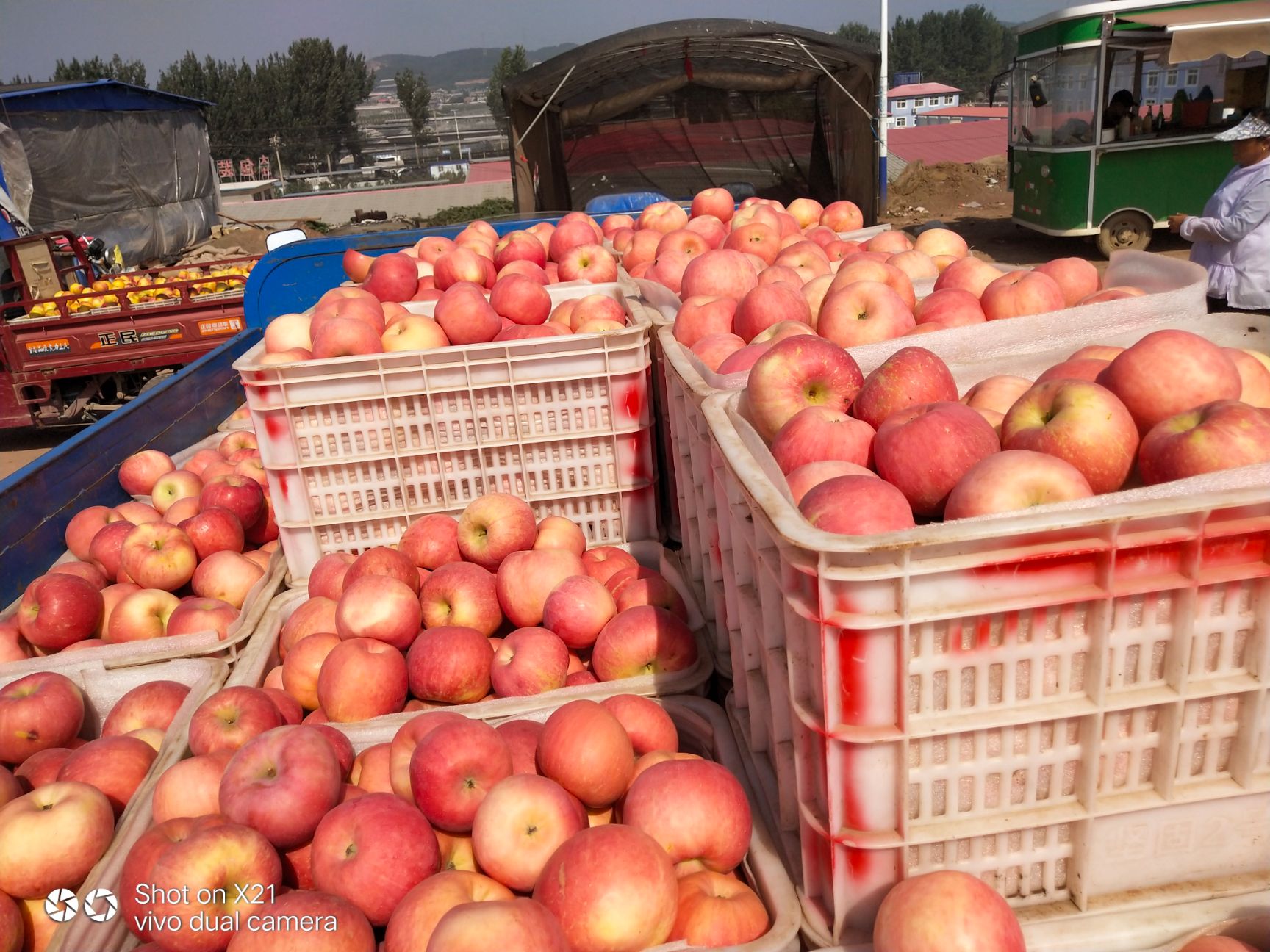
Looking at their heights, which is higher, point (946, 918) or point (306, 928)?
point (946, 918)

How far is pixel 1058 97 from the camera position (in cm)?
1398

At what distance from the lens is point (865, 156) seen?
11281mm

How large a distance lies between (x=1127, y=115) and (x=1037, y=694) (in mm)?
14947

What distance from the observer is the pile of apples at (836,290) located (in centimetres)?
261

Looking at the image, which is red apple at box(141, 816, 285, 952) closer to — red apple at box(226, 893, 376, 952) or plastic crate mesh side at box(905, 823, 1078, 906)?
red apple at box(226, 893, 376, 952)

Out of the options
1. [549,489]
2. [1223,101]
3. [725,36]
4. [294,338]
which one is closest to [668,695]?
[549,489]

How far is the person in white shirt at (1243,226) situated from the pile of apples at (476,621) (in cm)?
526

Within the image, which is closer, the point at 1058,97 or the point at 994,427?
the point at 994,427

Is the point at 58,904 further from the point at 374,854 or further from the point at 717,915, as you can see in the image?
the point at 717,915

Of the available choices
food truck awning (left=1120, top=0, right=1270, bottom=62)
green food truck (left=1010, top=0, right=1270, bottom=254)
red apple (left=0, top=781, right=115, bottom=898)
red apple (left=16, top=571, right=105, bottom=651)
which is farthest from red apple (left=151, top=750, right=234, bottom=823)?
green food truck (left=1010, top=0, right=1270, bottom=254)

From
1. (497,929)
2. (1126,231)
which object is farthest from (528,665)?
(1126,231)

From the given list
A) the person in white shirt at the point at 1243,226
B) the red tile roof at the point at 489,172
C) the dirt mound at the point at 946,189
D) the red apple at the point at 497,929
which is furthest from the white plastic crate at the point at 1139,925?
the red tile roof at the point at 489,172

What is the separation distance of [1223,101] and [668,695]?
1591cm

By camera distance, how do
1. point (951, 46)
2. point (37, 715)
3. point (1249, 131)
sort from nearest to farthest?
point (37, 715)
point (1249, 131)
point (951, 46)
